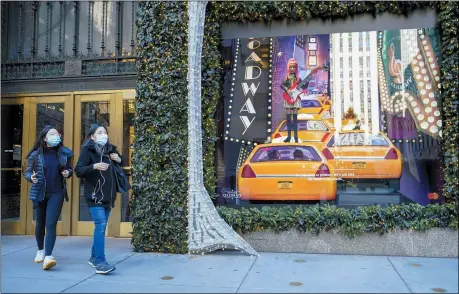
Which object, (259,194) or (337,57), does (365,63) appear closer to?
(337,57)

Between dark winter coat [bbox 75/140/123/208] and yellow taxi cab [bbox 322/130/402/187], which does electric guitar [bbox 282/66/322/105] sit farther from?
dark winter coat [bbox 75/140/123/208]

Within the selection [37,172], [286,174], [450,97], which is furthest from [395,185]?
[37,172]

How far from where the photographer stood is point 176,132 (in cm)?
633

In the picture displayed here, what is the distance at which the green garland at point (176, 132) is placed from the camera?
20.3ft

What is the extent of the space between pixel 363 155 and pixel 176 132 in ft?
9.54

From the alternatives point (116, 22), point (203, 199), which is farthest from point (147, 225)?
point (116, 22)

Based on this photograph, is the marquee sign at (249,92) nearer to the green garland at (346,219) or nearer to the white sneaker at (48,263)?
the green garland at (346,219)

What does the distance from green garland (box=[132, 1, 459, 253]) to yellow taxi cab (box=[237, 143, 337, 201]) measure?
1.03ft

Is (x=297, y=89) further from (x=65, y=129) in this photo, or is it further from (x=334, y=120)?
(x=65, y=129)

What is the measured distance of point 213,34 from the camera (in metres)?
6.76

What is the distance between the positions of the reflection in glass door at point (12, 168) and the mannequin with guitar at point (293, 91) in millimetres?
4879

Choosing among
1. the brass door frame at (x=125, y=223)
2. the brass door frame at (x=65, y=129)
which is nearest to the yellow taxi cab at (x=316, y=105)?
the brass door frame at (x=125, y=223)

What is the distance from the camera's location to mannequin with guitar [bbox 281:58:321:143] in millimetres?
6797

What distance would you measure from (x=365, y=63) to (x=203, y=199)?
3314mm
